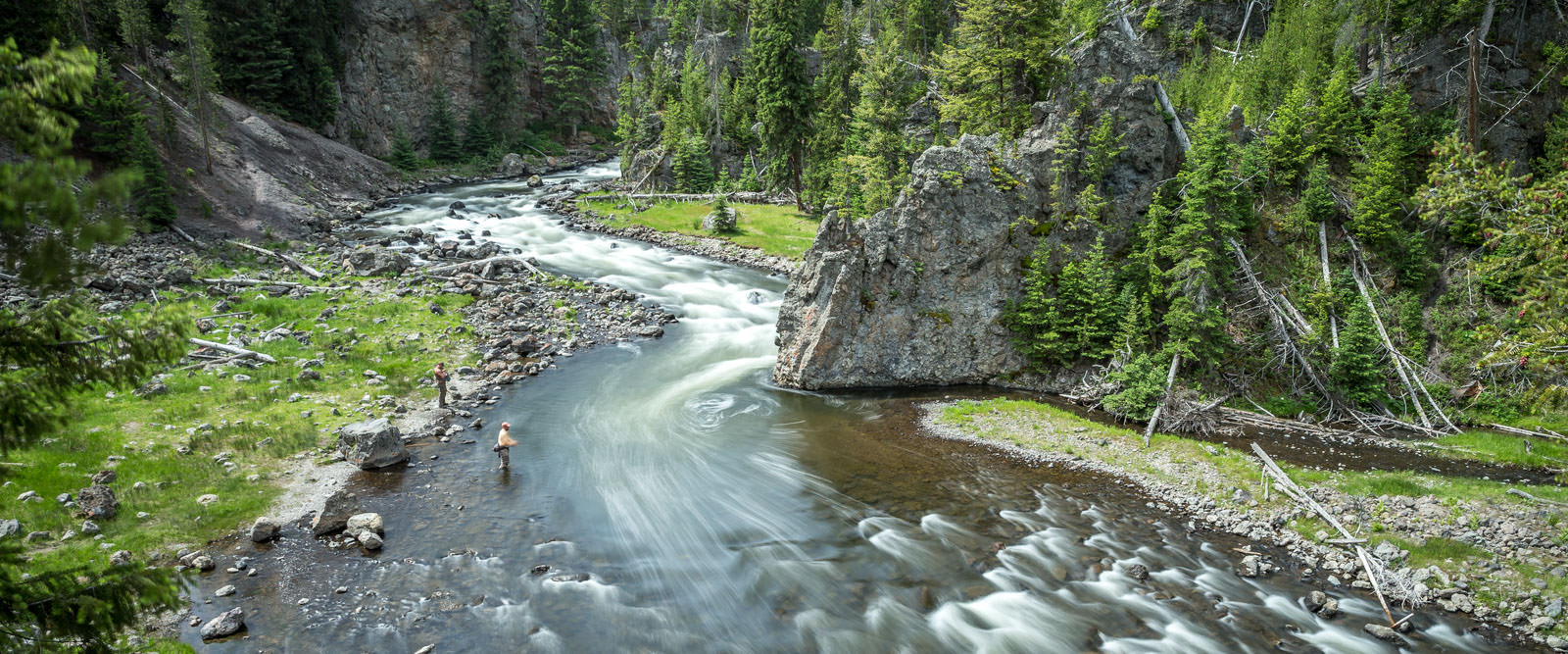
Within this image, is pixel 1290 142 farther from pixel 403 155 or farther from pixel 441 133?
pixel 441 133

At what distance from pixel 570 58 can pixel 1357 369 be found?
10293cm

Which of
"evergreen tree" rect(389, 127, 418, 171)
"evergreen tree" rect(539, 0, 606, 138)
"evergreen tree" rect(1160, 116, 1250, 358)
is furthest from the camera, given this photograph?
"evergreen tree" rect(539, 0, 606, 138)

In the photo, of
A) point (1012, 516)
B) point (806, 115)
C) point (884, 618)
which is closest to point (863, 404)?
point (1012, 516)

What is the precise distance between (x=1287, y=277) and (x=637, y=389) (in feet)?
82.1

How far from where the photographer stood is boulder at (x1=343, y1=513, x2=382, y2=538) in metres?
15.8

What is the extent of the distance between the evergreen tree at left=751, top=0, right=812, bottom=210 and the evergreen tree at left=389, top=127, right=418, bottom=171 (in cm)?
4174

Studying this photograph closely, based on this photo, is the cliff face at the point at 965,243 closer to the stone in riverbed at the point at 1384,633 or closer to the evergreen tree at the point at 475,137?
the stone in riverbed at the point at 1384,633

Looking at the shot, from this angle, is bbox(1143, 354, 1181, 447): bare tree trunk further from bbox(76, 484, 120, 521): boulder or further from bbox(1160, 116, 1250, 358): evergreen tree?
bbox(76, 484, 120, 521): boulder

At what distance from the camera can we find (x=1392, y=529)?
51.4 feet

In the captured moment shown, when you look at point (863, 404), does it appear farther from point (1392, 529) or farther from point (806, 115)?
point (806, 115)

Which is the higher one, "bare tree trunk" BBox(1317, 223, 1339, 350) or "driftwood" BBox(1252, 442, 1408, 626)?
"bare tree trunk" BBox(1317, 223, 1339, 350)

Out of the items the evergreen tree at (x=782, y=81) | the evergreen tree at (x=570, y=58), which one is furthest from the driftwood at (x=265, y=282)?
the evergreen tree at (x=570, y=58)

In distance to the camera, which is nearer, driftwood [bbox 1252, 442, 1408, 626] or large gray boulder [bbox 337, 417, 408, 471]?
driftwood [bbox 1252, 442, 1408, 626]

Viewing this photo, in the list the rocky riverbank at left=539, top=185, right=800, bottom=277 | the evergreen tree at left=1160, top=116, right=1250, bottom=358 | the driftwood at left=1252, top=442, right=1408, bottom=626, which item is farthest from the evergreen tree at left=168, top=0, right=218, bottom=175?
the driftwood at left=1252, top=442, right=1408, bottom=626
